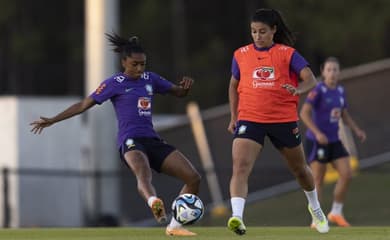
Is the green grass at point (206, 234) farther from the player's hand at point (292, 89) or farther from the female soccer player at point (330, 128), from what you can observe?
the female soccer player at point (330, 128)

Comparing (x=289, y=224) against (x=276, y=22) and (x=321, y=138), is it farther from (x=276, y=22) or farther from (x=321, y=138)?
(x=276, y=22)

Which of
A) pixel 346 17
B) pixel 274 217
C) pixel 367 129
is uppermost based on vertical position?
pixel 346 17

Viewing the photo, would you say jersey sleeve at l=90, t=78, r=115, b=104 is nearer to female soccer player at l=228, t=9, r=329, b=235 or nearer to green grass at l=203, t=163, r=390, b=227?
female soccer player at l=228, t=9, r=329, b=235

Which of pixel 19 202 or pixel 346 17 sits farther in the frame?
pixel 346 17

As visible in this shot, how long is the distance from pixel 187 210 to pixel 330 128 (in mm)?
5385

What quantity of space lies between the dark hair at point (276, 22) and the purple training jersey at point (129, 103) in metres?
1.56

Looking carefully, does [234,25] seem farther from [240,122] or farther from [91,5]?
[240,122]

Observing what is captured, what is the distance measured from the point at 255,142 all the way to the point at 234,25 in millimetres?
31461

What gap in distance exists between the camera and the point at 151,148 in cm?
1316

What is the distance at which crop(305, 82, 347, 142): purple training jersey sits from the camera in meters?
17.0

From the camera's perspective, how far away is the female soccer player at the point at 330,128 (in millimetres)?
17047

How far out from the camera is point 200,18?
44969mm

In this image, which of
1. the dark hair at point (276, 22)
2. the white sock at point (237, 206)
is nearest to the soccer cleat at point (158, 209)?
the white sock at point (237, 206)

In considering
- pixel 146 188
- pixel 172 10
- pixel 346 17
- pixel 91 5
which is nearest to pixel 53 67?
pixel 172 10
